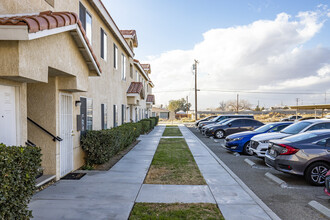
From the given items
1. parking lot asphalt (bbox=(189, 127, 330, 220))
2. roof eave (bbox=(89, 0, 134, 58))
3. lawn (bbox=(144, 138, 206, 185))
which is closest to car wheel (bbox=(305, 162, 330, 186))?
parking lot asphalt (bbox=(189, 127, 330, 220))

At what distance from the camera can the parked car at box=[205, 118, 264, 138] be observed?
54.1 feet

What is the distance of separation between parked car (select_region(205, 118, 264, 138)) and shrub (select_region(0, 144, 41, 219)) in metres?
14.5

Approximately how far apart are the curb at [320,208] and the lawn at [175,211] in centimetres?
200

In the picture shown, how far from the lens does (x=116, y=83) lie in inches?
535

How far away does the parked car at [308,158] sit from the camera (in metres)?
6.45

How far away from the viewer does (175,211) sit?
4.79 metres

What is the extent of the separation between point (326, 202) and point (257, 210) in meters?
1.77

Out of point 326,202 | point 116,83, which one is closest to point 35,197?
point 326,202

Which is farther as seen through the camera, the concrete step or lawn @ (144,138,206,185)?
lawn @ (144,138,206,185)

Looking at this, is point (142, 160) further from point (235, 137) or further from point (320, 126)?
point (320, 126)

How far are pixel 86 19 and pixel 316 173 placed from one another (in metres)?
8.77

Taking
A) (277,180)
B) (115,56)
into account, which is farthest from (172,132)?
(277,180)

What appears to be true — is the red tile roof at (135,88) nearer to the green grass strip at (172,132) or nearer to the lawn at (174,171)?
the green grass strip at (172,132)

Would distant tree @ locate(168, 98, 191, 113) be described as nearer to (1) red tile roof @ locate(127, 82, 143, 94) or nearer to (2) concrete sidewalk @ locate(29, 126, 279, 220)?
(1) red tile roof @ locate(127, 82, 143, 94)
